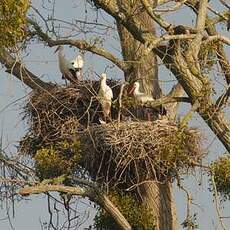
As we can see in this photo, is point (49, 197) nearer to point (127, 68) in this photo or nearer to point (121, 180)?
point (121, 180)

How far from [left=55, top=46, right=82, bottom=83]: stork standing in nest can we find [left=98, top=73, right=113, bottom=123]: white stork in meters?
0.62

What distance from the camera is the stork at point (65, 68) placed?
12.7 metres

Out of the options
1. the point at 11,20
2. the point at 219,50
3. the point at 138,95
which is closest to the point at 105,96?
the point at 138,95

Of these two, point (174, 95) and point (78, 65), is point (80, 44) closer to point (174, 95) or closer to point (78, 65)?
point (78, 65)

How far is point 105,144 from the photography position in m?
11.0

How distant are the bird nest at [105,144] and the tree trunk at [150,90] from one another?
47cm

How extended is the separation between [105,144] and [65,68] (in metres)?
2.27

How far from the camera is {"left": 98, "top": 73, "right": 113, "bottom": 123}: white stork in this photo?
37.5ft

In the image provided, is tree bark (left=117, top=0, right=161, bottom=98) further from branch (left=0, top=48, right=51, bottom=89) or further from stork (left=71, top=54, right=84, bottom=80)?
branch (left=0, top=48, right=51, bottom=89)

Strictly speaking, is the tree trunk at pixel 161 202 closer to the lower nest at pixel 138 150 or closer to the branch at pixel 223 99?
the lower nest at pixel 138 150

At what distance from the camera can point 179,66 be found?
10242 millimetres

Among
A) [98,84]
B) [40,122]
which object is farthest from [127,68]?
[40,122]

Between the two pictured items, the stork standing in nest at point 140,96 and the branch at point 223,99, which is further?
the stork standing in nest at point 140,96

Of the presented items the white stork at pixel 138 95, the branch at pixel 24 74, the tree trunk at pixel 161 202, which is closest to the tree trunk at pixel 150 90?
the tree trunk at pixel 161 202
